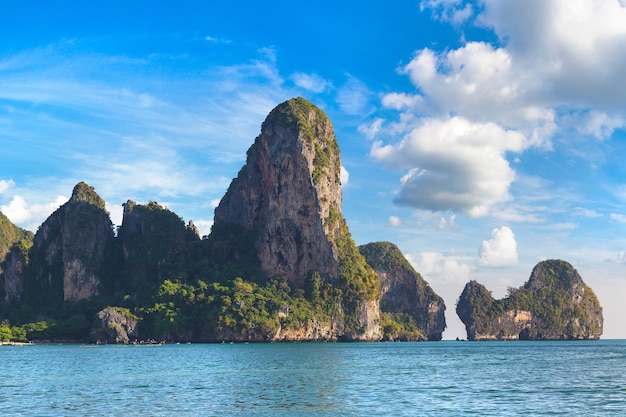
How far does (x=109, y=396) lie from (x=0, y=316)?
12789cm

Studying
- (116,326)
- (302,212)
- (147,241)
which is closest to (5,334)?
(116,326)

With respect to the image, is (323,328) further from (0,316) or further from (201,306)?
(0,316)

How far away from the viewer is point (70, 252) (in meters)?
156

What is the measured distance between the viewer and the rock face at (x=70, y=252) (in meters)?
156

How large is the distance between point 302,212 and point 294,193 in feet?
16.6

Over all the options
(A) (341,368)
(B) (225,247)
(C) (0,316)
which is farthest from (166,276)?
(A) (341,368)

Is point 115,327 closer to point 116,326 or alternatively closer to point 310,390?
point 116,326

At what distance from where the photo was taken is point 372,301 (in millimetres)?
154375

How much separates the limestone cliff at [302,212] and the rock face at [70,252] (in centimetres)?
3255

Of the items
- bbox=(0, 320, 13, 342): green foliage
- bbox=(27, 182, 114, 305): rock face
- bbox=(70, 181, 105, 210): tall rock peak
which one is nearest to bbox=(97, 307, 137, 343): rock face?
bbox=(0, 320, 13, 342): green foliage

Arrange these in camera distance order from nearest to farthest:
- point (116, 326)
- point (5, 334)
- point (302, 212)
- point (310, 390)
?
point (310, 390) → point (5, 334) → point (116, 326) → point (302, 212)

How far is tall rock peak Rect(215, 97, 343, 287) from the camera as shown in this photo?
156625mm

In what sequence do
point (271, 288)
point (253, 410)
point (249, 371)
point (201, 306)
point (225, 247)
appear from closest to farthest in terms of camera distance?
point (253, 410) < point (249, 371) < point (201, 306) < point (271, 288) < point (225, 247)

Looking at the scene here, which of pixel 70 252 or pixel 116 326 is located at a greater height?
pixel 70 252
